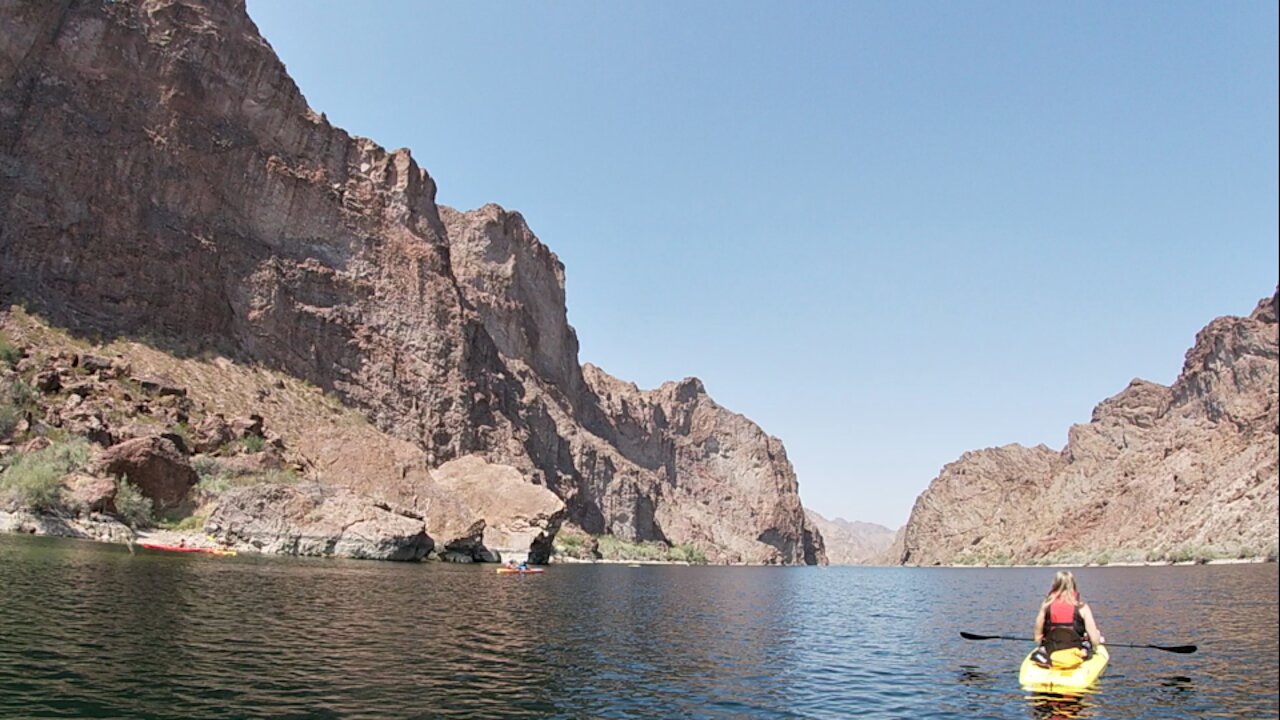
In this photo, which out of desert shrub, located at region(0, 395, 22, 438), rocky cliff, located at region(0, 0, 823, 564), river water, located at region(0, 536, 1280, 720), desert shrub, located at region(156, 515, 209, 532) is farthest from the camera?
rocky cliff, located at region(0, 0, 823, 564)

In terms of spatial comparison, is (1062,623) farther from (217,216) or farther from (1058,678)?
(217,216)

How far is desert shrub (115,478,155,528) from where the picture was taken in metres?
68.4

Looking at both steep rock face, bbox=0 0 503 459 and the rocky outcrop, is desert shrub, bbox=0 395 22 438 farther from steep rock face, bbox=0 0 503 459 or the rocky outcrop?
steep rock face, bbox=0 0 503 459

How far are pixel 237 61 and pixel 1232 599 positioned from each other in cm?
13360

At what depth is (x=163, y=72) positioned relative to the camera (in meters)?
118

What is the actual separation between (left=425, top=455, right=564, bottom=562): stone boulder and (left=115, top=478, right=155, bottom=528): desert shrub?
25527mm

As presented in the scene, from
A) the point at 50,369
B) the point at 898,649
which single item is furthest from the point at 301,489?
the point at 898,649

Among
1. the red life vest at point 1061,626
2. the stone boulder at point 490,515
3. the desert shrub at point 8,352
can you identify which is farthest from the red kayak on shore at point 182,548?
the red life vest at point 1061,626

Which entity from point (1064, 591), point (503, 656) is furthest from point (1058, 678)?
point (503, 656)

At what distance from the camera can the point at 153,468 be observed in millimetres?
73875

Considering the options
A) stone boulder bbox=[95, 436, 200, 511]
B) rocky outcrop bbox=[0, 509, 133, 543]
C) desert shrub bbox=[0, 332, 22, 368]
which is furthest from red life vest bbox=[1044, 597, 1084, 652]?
desert shrub bbox=[0, 332, 22, 368]

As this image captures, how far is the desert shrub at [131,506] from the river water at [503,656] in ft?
73.7

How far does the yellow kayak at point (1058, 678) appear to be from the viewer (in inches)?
873

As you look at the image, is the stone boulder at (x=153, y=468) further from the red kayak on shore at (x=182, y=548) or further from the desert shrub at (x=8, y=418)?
the red kayak on shore at (x=182, y=548)
